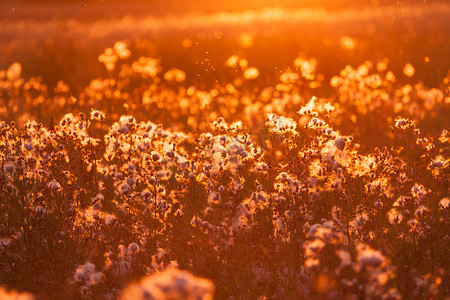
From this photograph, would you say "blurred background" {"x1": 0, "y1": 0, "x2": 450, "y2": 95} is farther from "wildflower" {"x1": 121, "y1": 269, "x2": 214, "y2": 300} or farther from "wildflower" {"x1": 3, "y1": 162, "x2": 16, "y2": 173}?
"wildflower" {"x1": 121, "y1": 269, "x2": 214, "y2": 300}

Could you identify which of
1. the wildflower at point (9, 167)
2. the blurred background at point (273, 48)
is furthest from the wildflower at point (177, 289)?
the blurred background at point (273, 48)

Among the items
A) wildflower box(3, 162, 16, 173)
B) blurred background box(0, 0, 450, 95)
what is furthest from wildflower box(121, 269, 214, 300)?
blurred background box(0, 0, 450, 95)

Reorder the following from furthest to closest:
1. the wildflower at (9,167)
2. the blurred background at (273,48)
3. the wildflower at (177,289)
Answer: the blurred background at (273,48) < the wildflower at (9,167) < the wildflower at (177,289)

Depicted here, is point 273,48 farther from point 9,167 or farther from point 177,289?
point 177,289

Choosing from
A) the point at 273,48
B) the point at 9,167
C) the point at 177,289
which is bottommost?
the point at 177,289

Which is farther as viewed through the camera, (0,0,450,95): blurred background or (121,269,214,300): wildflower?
(0,0,450,95): blurred background

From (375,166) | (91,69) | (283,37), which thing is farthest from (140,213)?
(283,37)

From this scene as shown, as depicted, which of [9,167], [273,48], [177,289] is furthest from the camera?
[273,48]

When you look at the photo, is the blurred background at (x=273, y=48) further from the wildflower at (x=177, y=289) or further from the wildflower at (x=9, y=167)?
the wildflower at (x=177, y=289)

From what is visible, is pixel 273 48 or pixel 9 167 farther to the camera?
pixel 273 48

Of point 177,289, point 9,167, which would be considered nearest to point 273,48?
point 9,167

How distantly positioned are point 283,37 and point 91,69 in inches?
246

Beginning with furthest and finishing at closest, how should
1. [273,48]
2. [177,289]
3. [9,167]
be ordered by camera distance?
[273,48]
[9,167]
[177,289]

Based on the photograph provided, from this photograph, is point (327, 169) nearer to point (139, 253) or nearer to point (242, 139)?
point (242, 139)
